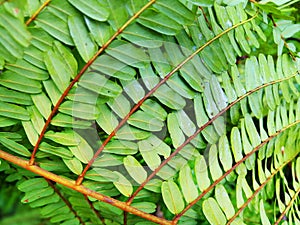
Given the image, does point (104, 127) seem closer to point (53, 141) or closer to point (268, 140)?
point (53, 141)

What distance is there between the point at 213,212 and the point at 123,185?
0.12 metres

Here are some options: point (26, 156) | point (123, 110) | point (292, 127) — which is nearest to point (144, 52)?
point (123, 110)

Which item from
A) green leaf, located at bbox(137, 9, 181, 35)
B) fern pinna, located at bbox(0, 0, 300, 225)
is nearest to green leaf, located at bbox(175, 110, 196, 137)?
fern pinna, located at bbox(0, 0, 300, 225)

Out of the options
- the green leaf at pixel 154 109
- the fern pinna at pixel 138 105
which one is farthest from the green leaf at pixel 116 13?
the green leaf at pixel 154 109

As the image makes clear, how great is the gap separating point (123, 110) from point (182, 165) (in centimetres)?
11

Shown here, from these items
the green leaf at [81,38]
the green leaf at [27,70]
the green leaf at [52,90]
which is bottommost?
the green leaf at [52,90]

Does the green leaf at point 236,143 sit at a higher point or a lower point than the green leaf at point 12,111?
lower

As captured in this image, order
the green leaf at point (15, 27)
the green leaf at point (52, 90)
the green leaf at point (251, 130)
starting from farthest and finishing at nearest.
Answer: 1. the green leaf at point (251, 130)
2. the green leaf at point (52, 90)
3. the green leaf at point (15, 27)

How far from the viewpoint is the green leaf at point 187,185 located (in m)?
0.50

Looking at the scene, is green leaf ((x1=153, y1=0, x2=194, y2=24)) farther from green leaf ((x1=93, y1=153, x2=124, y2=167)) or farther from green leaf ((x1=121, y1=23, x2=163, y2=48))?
green leaf ((x1=93, y1=153, x2=124, y2=167))

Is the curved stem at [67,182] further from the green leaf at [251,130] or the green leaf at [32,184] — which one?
the green leaf at [251,130]

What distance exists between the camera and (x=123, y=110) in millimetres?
459

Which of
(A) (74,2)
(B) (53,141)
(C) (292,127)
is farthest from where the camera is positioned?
(C) (292,127)

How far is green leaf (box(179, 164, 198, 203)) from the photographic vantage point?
0.50 metres
